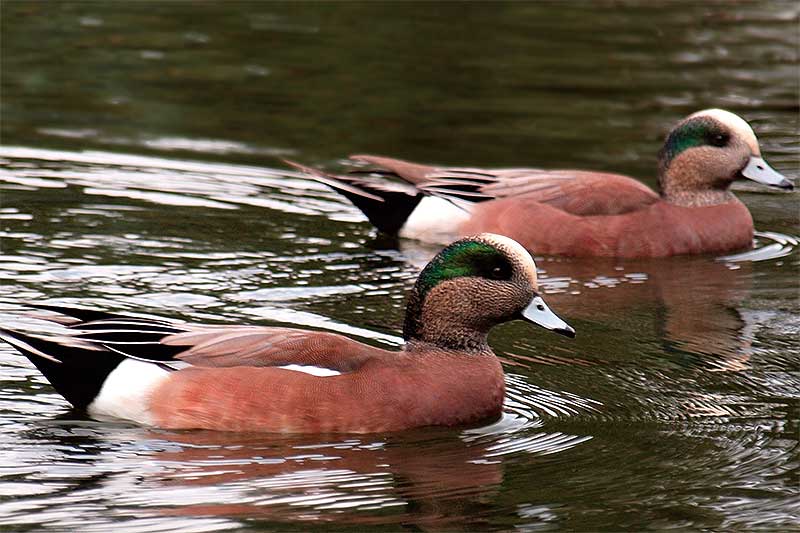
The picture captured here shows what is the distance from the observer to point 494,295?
21.1 ft

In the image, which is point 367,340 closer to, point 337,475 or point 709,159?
point 337,475

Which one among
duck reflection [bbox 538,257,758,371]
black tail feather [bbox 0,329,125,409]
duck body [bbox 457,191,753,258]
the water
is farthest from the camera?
duck body [bbox 457,191,753,258]

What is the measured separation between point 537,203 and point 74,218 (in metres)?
2.82

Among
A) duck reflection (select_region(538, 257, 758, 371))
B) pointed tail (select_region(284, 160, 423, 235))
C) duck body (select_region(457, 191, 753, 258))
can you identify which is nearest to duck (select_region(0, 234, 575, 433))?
duck reflection (select_region(538, 257, 758, 371))

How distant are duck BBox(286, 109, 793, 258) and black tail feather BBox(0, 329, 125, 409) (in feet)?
10.8

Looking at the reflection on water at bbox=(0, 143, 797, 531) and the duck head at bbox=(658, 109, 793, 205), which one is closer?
the reflection on water at bbox=(0, 143, 797, 531)

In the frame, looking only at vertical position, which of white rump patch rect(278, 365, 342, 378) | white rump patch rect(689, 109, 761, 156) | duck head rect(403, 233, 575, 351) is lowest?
white rump patch rect(278, 365, 342, 378)

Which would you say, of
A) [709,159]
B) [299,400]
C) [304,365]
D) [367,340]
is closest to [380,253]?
[367,340]

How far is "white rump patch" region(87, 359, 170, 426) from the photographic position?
612 centimetres

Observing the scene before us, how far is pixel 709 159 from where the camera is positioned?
9.77m

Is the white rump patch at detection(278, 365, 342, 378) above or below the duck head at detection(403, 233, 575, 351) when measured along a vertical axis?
below

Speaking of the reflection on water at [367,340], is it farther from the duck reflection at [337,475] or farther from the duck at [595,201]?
the duck at [595,201]

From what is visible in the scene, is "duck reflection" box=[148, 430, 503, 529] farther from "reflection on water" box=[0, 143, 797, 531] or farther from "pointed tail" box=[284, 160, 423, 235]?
"pointed tail" box=[284, 160, 423, 235]

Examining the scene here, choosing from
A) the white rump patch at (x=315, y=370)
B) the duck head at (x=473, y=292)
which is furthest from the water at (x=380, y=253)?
the duck head at (x=473, y=292)
